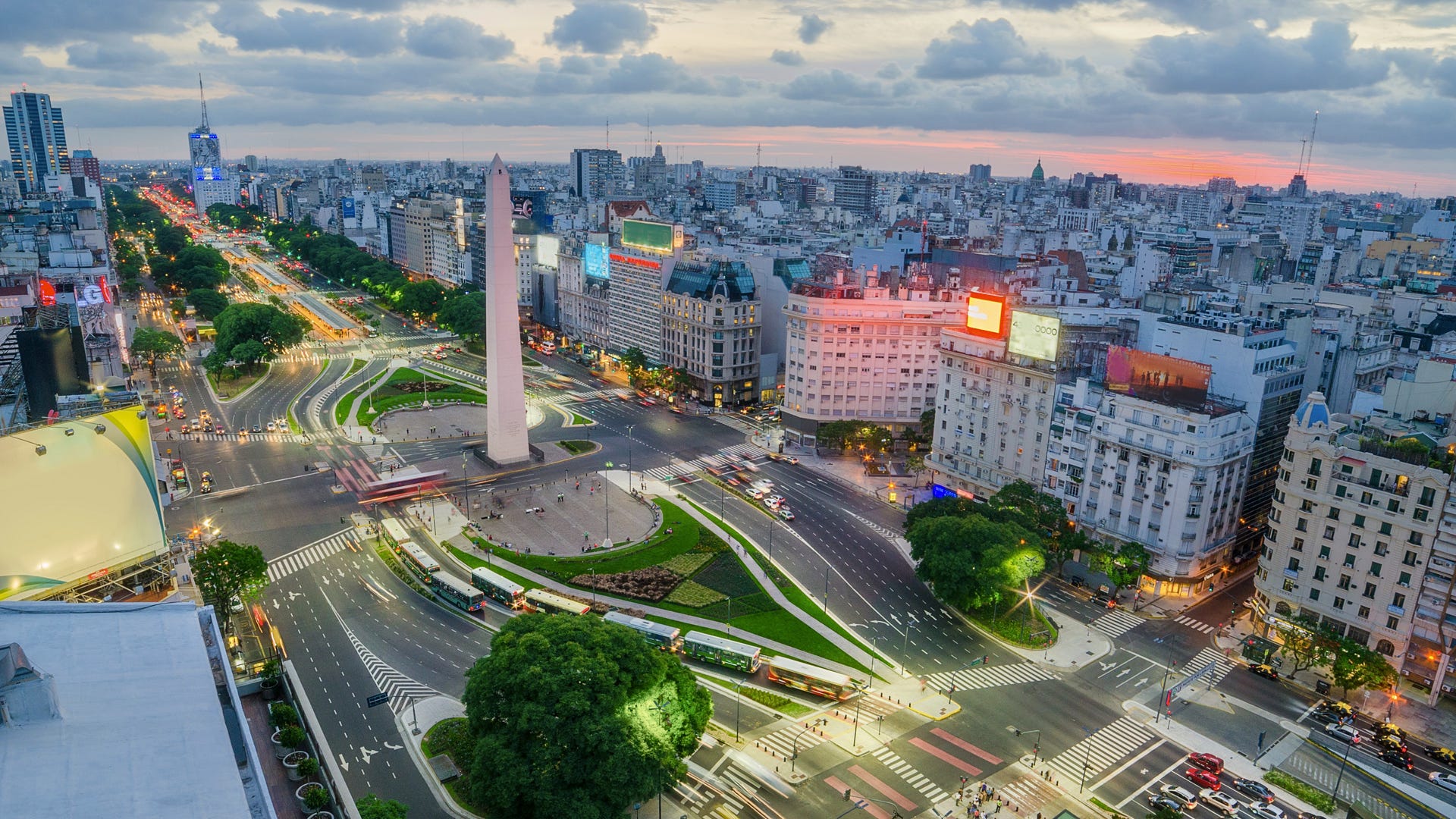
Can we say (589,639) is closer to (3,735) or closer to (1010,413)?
(3,735)

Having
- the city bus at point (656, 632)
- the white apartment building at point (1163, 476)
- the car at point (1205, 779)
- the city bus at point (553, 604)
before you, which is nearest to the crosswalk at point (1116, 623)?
the white apartment building at point (1163, 476)

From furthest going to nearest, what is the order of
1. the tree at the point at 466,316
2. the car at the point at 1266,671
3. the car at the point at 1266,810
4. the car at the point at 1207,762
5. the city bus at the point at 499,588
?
1. the tree at the point at 466,316
2. the city bus at the point at 499,588
3. the car at the point at 1266,671
4. the car at the point at 1207,762
5. the car at the point at 1266,810

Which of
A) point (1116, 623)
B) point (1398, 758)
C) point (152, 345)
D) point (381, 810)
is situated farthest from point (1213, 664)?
point (152, 345)

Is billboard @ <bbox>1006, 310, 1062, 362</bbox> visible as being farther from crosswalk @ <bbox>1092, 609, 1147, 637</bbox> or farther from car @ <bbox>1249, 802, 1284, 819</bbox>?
car @ <bbox>1249, 802, 1284, 819</bbox>

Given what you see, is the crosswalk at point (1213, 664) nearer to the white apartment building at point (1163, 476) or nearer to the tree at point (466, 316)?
the white apartment building at point (1163, 476)

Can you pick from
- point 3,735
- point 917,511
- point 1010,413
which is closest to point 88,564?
point 3,735

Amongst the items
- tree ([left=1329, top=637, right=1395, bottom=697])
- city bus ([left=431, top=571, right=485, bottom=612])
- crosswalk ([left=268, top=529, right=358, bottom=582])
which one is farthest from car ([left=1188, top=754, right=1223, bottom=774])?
crosswalk ([left=268, top=529, right=358, bottom=582])

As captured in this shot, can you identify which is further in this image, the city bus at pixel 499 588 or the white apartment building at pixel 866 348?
the white apartment building at pixel 866 348
